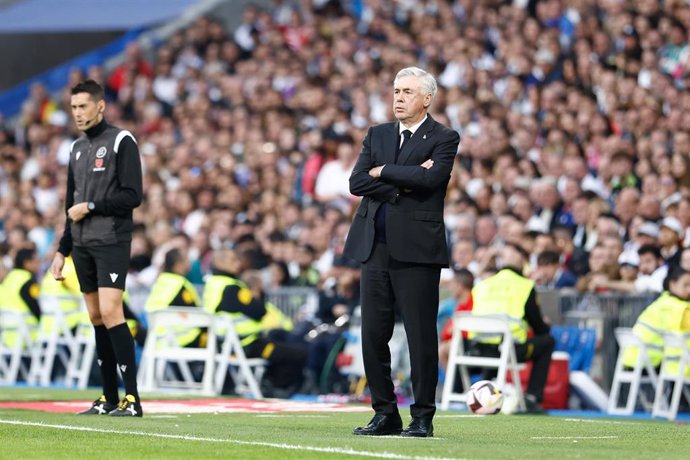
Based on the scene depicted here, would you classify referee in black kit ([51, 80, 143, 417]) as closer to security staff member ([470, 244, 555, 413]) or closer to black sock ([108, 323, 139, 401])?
black sock ([108, 323, 139, 401])

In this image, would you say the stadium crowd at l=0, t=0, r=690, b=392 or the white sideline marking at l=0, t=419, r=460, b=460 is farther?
the stadium crowd at l=0, t=0, r=690, b=392

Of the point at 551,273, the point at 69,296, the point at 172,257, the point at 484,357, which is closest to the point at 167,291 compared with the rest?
the point at 172,257

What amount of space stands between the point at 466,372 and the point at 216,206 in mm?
7990

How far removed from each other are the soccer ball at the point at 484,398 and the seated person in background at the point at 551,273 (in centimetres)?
281

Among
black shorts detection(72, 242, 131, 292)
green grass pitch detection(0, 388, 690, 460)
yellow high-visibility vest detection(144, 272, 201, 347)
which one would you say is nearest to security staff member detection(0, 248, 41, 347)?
yellow high-visibility vest detection(144, 272, 201, 347)

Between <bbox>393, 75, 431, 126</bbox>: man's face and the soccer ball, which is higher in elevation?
<bbox>393, 75, 431, 126</bbox>: man's face

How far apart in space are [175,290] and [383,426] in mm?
7494

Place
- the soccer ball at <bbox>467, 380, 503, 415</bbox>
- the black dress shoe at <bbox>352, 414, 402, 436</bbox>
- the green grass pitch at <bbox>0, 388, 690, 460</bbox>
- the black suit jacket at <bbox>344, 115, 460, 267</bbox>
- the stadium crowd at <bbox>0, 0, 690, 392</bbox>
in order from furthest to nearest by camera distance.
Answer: the stadium crowd at <bbox>0, 0, 690, 392</bbox> < the soccer ball at <bbox>467, 380, 503, 415</bbox> < the black dress shoe at <bbox>352, 414, 402, 436</bbox> < the black suit jacket at <bbox>344, 115, 460, 267</bbox> < the green grass pitch at <bbox>0, 388, 690, 460</bbox>

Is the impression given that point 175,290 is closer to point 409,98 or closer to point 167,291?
point 167,291

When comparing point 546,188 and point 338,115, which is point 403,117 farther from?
point 338,115

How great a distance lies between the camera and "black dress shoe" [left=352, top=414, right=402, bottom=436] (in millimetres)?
9438

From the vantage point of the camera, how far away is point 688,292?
558 inches

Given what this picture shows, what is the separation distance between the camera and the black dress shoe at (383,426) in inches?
372

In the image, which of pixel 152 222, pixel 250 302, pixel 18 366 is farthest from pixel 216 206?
pixel 250 302
